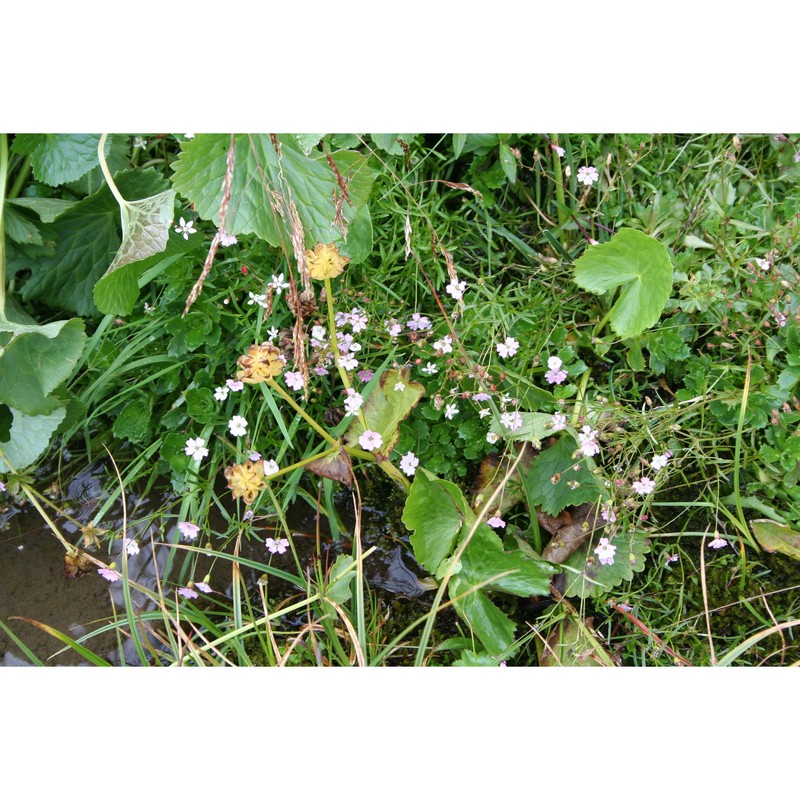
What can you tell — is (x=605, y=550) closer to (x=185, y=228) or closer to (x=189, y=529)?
(x=189, y=529)

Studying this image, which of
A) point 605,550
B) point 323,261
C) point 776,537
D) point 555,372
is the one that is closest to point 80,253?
point 323,261

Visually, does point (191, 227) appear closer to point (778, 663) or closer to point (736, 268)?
point (736, 268)

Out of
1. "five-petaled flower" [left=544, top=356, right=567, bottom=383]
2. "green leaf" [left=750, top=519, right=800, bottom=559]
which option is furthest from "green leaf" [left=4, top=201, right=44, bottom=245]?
"green leaf" [left=750, top=519, right=800, bottom=559]

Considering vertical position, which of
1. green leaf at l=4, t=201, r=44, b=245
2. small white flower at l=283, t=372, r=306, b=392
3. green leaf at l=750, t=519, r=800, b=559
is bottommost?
green leaf at l=750, t=519, r=800, b=559

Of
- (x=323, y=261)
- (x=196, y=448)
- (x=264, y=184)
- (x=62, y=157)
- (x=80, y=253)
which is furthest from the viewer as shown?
(x=80, y=253)

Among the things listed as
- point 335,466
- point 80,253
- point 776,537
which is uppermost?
point 80,253

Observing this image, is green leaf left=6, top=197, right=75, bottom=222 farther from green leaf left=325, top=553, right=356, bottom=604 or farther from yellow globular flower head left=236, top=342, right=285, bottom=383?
green leaf left=325, top=553, right=356, bottom=604

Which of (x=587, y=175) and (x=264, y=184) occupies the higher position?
(x=264, y=184)
